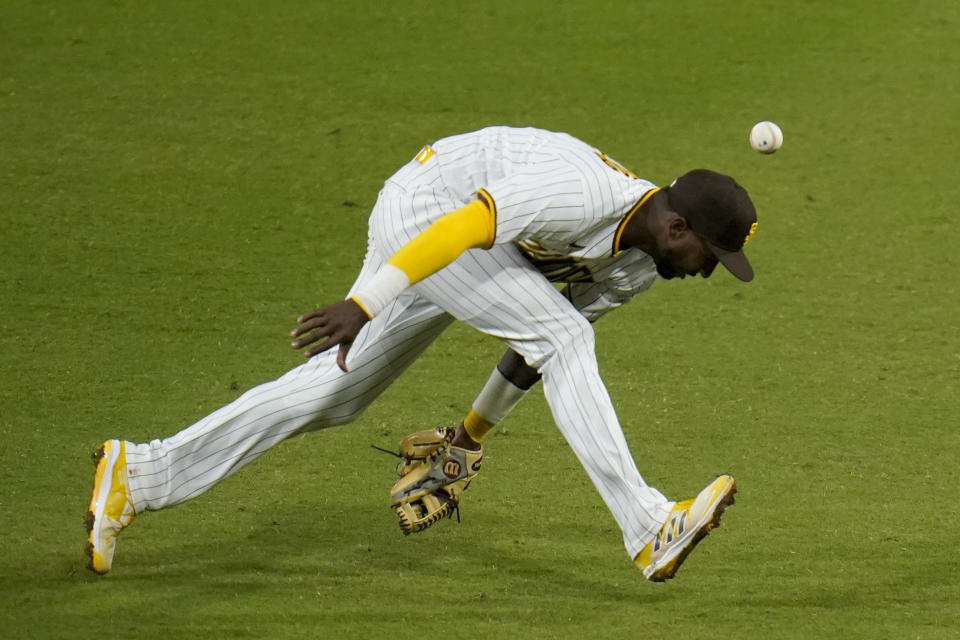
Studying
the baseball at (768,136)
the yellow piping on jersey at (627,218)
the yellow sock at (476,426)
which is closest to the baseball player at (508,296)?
the yellow piping on jersey at (627,218)

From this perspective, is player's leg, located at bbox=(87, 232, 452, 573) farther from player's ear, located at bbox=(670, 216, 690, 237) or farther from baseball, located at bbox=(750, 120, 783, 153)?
baseball, located at bbox=(750, 120, 783, 153)

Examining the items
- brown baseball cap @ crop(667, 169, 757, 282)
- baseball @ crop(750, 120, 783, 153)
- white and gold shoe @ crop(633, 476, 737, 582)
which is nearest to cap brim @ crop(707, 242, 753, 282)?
brown baseball cap @ crop(667, 169, 757, 282)

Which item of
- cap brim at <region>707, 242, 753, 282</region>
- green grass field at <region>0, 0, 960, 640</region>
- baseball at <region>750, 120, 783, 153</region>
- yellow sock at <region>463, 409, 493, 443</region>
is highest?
cap brim at <region>707, 242, 753, 282</region>

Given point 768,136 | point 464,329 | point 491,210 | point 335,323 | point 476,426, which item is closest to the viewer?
point 335,323

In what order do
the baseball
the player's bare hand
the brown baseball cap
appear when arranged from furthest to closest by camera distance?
the baseball < the brown baseball cap < the player's bare hand

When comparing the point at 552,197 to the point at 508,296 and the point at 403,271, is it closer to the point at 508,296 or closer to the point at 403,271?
the point at 508,296

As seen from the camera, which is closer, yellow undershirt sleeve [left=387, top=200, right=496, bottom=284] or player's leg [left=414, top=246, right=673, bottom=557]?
yellow undershirt sleeve [left=387, top=200, right=496, bottom=284]

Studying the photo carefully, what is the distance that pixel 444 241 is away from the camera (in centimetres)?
305

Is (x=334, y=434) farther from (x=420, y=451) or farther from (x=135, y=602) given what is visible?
(x=135, y=602)

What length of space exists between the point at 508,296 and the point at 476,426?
0.64 metres

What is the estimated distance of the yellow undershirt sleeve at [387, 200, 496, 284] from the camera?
3047 mm

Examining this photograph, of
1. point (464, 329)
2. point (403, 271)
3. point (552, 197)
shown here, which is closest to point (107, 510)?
point (403, 271)

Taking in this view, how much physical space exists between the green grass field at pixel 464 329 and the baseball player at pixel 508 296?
28cm

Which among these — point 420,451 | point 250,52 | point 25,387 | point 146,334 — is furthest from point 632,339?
point 250,52
